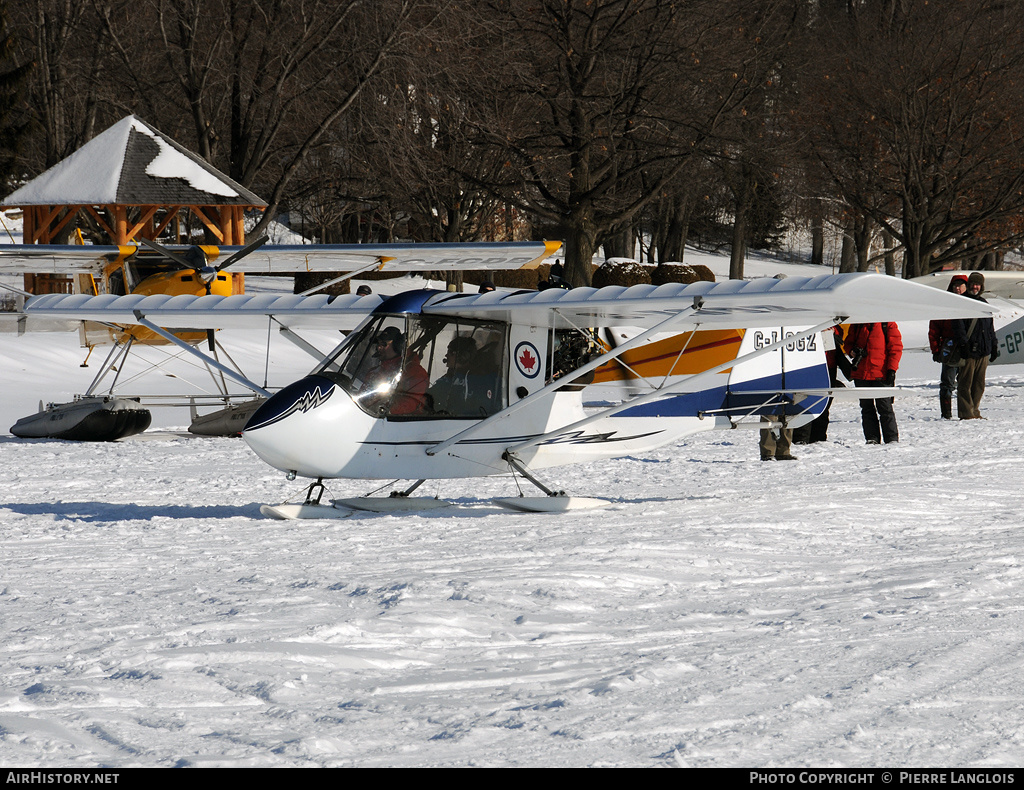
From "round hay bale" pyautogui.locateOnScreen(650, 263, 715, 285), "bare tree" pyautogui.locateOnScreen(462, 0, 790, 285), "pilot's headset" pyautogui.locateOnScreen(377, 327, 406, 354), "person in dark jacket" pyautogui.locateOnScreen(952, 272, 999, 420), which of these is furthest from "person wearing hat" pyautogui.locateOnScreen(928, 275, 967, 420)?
"round hay bale" pyautogui.locateOnScreen(650, 263, 715, 285)

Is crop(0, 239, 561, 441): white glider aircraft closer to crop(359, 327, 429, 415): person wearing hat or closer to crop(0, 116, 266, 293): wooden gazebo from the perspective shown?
crop(359, 327, 429, 415): person wearing hat

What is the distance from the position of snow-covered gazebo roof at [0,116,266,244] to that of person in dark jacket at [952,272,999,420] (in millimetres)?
17867

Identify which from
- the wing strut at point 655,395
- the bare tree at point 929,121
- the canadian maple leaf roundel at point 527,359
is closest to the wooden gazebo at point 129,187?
the canadian maple leaf roundel at point 527,359

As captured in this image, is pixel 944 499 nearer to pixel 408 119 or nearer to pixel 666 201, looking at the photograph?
pixel 408 119

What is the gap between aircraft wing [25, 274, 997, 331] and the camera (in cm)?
794

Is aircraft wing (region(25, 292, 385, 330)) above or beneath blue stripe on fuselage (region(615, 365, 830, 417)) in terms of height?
above

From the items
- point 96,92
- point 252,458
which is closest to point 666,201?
point 96,92

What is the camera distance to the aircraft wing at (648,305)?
26.0ft

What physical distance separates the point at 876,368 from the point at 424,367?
24.6 feet

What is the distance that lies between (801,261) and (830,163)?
89.5ft

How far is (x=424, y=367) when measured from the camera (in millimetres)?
8742

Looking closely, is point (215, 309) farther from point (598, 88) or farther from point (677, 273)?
point (677, 273)

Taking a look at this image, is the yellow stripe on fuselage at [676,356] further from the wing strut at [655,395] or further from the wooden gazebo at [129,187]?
the wooden gazebo at [129,187]

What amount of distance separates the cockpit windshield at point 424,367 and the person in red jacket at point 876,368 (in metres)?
6.59
